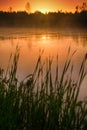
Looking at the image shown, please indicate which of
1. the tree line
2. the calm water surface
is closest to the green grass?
the calm water surface

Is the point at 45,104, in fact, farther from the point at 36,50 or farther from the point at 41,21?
the point at 41,21

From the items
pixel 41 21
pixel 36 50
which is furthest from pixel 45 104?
pixel 41 21

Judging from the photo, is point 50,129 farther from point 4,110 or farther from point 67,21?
point 67,21

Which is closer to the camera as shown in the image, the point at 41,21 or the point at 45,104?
the point at 45,104

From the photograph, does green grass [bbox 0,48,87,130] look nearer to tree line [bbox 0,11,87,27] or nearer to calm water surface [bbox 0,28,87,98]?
calm water surface [bbox 0,28,87,98]

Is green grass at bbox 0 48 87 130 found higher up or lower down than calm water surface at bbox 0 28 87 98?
higher up

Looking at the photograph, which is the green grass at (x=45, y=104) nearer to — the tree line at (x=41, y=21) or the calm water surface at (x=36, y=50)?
the calm water surface at (x=36, y=50)

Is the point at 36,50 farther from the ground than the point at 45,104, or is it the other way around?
the point at 45,104

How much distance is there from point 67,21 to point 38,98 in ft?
394

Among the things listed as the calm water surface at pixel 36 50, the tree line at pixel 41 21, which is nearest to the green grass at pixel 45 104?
the calm water surface at pixel 36 50

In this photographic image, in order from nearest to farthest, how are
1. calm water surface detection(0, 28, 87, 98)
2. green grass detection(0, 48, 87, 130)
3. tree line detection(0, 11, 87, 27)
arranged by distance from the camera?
green grass detection(0, 48, 87, 130), calm water surface detection(0, 28, 87, 98), tree line detection(0, 11, 87, 27)

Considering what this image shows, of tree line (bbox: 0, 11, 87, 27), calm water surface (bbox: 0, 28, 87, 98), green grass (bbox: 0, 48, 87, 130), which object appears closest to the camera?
green grass (bbox: 0, 48, 87, 130)

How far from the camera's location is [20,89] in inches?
232

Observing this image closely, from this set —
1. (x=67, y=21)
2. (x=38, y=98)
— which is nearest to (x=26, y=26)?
(x=67, y=21)
